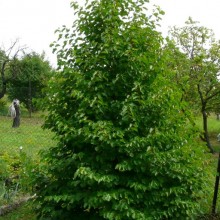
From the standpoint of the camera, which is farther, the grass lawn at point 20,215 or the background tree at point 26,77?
the background tree at point 26,77

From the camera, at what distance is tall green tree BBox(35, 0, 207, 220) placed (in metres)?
4.38

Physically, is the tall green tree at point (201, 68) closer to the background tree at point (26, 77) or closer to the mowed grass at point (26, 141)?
the mowed grass at point (26, 141)

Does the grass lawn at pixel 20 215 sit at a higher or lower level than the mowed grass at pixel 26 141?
lower

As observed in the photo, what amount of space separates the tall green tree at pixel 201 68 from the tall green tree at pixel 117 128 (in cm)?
967

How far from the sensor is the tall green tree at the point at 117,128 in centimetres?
438

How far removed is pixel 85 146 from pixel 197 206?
1.56 meters

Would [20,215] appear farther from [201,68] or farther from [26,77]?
[26,77]

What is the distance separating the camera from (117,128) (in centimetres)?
440

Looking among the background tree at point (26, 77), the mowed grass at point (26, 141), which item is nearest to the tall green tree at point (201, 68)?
the mowed grass at point (26, 141)

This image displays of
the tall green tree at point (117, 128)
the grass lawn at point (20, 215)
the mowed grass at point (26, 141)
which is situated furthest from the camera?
the mowed grass at point (26, 141)

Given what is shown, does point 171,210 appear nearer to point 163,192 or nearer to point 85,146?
point 163,192

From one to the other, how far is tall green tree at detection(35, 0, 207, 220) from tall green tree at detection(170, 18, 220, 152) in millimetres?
9670

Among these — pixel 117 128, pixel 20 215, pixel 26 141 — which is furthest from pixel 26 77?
pixel 117 128

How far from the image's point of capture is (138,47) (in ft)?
15.7
